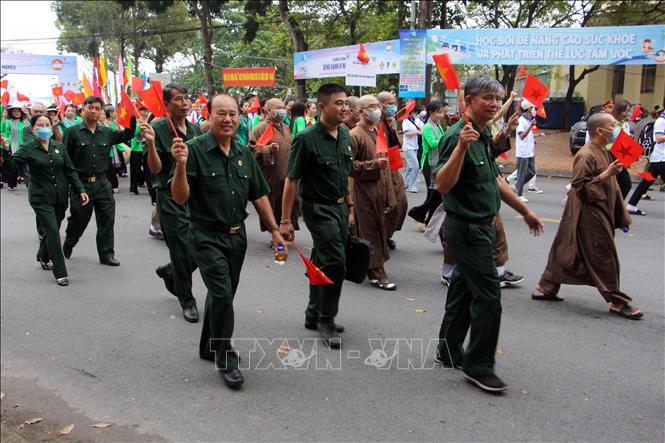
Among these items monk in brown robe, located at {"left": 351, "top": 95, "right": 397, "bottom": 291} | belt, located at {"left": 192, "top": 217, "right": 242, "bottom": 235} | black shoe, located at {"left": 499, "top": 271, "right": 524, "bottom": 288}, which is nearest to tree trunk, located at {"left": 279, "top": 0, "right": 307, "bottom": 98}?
monk in brown robe, located at {"left": 351, "top": 95, "right": 397, "bottom": 291}

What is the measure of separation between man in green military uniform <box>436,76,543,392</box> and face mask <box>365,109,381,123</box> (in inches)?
81.9

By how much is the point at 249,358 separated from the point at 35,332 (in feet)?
6.58

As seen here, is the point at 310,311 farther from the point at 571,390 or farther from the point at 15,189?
the point at 15,189

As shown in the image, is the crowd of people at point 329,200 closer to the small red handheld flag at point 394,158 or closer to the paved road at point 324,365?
the small red handheld flag at point 394,158

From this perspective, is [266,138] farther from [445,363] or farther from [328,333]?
[445,363]

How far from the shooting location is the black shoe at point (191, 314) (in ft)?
17.5

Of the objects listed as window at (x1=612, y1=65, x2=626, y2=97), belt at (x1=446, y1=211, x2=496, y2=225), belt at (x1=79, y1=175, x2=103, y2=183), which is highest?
window at (x1=612, y1=65, x2=626, y2=97)

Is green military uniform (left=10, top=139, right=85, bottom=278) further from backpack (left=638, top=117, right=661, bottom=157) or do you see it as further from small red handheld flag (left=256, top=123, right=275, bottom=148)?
backpack (left=638, top=117, right=661, bottom=157)

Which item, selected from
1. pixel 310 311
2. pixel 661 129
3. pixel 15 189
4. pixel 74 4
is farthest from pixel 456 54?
pixel 74 4

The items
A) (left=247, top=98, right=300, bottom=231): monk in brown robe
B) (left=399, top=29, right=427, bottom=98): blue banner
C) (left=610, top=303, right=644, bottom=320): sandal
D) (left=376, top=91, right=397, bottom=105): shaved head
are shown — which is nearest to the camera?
(left=610, top=303, right=644, bottom=320): sandal

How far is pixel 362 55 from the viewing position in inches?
649

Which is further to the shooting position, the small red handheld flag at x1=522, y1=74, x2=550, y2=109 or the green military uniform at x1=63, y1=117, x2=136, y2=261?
the green military uniform at x1=63, y1=117, x2=136, y2=261

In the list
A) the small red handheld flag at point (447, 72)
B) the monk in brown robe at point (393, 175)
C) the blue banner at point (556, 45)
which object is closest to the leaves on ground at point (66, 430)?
the small red handheld flag at point (447, 72)

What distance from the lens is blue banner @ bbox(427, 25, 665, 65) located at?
42.7 ft
